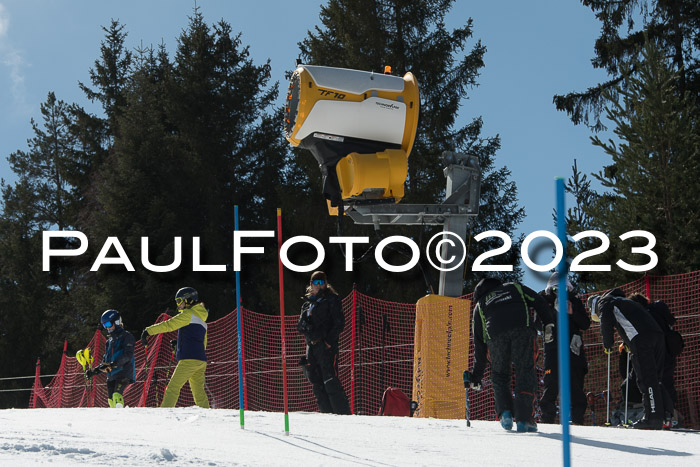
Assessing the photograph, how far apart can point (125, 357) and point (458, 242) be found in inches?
197

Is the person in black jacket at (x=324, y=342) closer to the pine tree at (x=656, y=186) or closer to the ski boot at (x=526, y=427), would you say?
the ski boot at (x=526, y=427)

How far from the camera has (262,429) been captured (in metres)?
6.95

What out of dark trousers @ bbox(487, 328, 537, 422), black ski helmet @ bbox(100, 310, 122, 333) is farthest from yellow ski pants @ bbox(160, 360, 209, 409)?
→ dark trousers @ bbox(487, 328, 537, 422)

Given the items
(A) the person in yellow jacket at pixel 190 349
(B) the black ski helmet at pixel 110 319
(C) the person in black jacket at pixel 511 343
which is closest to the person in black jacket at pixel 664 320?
(C) the person in black jacket at pixel 511 343

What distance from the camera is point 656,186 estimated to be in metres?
14.5

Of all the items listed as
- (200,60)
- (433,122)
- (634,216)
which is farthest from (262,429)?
(200,60)

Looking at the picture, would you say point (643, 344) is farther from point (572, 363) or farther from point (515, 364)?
point (515, 364)

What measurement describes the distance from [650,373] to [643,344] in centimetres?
30

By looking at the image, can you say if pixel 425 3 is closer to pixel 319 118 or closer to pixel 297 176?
pixel 297 176

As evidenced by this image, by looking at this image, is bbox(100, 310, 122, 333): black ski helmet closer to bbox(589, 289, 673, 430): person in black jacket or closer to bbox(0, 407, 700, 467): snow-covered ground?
bbox(0, 407, 700, 467): snow-covered ground

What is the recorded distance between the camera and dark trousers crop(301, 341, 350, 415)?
33.0 feet

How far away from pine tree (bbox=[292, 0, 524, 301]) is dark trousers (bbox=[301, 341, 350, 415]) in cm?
1345

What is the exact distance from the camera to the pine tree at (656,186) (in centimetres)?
1426

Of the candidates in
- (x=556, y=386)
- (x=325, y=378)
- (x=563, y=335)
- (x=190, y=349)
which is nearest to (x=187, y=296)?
(x=190, y=349)
